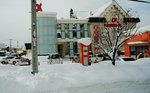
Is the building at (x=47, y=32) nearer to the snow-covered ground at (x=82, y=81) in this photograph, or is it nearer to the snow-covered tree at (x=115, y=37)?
the snow-covered tree at (x=115, y=37)

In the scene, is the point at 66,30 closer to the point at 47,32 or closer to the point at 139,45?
the point at 47,32

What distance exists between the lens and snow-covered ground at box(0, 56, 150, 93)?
6.83 m

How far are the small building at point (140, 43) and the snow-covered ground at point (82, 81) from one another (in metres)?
15.9

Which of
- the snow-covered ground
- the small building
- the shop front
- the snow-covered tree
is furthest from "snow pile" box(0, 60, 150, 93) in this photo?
the small building

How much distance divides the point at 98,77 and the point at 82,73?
3.32 feet

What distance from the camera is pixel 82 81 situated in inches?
309

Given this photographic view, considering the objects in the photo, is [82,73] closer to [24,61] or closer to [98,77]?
[98,77]

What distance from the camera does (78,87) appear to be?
23.9 feet

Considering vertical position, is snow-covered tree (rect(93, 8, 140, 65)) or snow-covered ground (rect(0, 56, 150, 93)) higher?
snow-covered tree (rect(93, 8, 140, 65))

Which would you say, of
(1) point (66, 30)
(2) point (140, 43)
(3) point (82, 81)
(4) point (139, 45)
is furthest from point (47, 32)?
(3) point (82, 81)

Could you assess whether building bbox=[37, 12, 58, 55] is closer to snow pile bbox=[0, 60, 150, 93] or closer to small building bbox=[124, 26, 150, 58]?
small building bbox=[124, 26, 150, 58]

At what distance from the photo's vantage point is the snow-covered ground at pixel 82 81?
6.83m

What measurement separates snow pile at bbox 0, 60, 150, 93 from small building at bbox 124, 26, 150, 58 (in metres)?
15.9

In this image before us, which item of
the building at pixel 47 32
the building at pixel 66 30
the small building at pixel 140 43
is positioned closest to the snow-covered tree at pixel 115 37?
the small building at pixel 140 43
